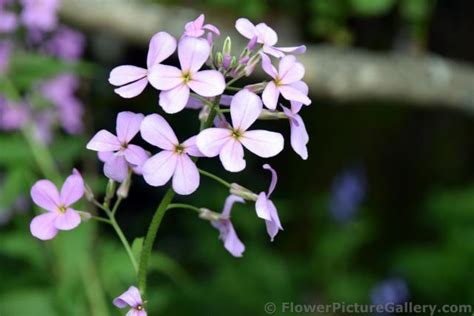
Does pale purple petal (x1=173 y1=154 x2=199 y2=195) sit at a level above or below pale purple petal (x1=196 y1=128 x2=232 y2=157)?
below

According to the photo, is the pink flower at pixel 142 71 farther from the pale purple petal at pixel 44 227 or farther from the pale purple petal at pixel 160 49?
the pale purple petal at pixel 44 227

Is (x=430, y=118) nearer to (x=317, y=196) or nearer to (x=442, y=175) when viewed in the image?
(x=442, y=175)

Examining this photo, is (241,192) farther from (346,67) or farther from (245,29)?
(346,67)

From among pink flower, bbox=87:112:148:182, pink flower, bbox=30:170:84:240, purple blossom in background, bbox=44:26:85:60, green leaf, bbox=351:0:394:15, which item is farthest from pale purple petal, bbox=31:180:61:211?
green leaf, bbox=351:0:394:15

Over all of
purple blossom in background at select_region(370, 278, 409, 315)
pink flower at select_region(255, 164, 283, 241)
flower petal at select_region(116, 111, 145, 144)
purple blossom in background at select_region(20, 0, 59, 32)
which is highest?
purple blossom in background at select_region(20, 0, 59, 32)

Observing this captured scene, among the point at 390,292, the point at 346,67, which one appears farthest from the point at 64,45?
the point at 390,292

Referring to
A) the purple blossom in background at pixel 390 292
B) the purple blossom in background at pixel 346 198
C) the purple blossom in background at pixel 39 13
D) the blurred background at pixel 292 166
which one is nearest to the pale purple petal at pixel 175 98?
the blurred background at pixel 292 166

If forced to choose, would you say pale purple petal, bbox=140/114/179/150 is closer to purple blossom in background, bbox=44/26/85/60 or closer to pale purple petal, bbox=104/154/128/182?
pale purple petal, bbox=104/154/128/182
